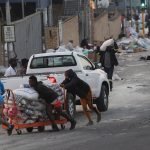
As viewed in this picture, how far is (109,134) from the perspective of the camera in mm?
12320

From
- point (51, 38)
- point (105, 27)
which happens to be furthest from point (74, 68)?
point (105, 27)

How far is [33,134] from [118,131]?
2049 mm

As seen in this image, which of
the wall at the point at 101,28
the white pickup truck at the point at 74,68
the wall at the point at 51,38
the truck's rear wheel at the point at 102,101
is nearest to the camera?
the white pickup truck at the point at 74,68

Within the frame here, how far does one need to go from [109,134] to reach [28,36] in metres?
16.5

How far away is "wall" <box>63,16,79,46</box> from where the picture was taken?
38.5m

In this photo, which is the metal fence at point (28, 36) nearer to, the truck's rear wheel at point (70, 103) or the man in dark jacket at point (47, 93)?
the truck's rear wheel at point (70, 103)

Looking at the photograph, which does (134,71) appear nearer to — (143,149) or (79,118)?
(79,118)

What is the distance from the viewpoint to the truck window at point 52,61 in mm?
17047

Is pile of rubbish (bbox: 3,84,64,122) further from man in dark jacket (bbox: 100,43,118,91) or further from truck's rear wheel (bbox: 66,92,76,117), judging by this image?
man in dark jacket (bbox: 100,43,118,91)

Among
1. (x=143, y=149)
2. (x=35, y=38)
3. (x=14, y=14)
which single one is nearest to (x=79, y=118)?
(x=143, y=149)

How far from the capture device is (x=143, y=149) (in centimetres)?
987

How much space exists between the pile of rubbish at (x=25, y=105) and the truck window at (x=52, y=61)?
139 inches

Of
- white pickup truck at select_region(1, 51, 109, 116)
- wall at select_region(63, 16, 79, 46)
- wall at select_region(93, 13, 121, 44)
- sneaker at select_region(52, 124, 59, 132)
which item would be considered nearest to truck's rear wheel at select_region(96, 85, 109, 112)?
white pickup truck at select_region(1, 51, 109, 116)

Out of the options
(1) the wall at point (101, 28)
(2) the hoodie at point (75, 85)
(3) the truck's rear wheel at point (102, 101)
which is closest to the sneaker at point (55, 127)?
(2) the hoodie at point (75, 85)
